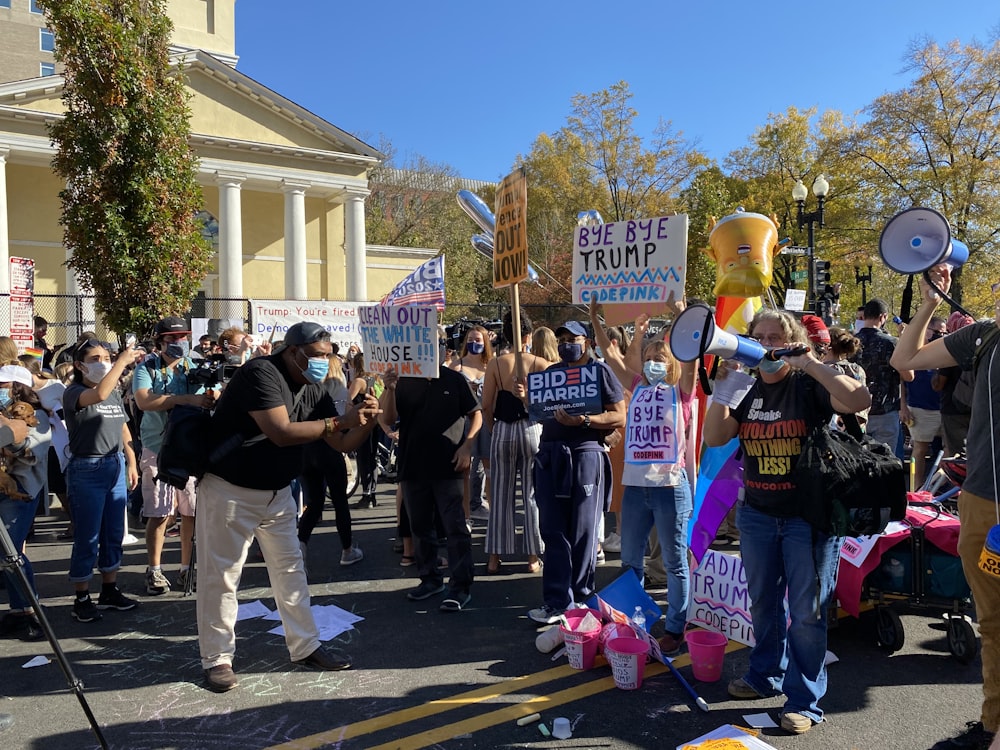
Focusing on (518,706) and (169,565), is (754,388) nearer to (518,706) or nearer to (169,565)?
(518,706)

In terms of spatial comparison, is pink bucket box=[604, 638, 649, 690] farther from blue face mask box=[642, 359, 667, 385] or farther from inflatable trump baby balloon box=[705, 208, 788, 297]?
inflatable trump baby balloon box=[705, 208, 788, 297]

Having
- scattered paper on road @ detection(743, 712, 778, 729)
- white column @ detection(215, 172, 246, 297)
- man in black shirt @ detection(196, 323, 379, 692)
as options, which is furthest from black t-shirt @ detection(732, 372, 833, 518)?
white column @ detection(215, 172, 246, 297)

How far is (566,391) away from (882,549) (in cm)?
218

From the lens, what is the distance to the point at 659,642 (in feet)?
15.1

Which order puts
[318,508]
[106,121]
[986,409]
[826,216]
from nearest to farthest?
[986,409] < [318,508] < [106,121] < [826,216]

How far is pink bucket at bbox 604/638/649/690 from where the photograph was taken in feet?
13.2

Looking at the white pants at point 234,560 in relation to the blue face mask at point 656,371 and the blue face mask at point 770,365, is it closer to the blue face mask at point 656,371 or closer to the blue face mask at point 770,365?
the blue face mask at point 656,371

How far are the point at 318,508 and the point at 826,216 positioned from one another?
32011 millimetres

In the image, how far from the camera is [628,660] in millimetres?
4008

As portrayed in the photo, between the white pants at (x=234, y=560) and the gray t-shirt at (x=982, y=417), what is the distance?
11.5ft

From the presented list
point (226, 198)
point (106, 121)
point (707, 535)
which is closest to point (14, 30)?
point (226, 198)

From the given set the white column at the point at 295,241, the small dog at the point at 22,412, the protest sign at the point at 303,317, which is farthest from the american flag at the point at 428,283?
the white column at the point at 295,241

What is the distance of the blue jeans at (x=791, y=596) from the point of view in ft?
11.8

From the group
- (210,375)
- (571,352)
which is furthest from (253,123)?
(571,352)
